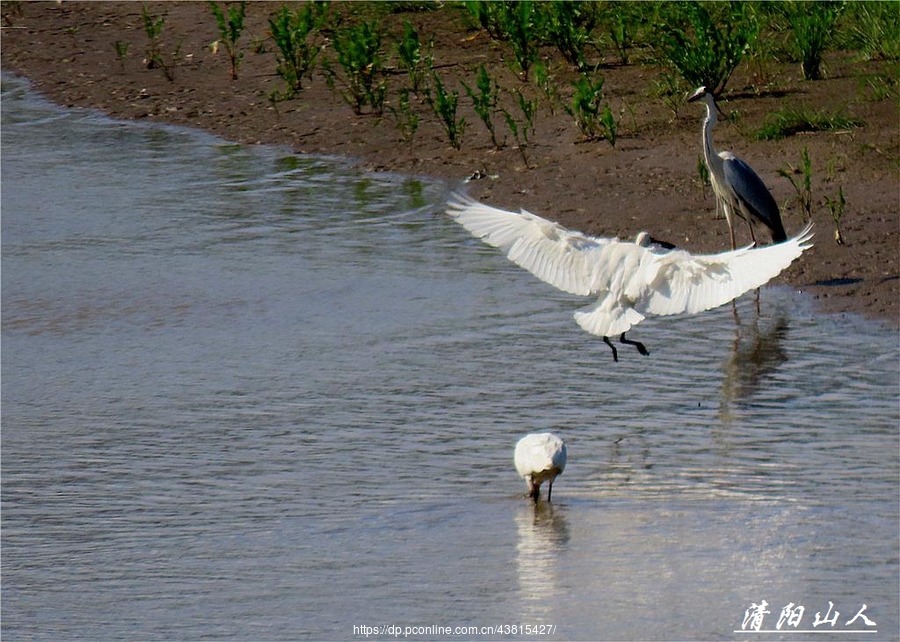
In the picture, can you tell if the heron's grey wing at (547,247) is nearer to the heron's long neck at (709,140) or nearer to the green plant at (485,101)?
the heron's long neck at (709,140)

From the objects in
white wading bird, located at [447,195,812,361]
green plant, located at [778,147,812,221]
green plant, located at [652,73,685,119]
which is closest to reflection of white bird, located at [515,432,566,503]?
white wading bird, located at [447,195,812,361]

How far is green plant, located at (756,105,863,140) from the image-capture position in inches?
432

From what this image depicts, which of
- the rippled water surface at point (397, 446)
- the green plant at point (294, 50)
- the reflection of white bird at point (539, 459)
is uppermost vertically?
the green plant at point (294, 50)

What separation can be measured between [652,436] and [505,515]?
3.41 ft

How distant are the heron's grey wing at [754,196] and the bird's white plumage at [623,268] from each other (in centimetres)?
167

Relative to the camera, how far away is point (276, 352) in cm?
804

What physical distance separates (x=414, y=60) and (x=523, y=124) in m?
1.53

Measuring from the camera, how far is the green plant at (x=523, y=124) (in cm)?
1106

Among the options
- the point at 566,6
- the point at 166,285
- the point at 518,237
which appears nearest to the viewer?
the point at 518,237

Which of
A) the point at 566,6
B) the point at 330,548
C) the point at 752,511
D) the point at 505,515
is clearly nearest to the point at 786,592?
the point at 752,511

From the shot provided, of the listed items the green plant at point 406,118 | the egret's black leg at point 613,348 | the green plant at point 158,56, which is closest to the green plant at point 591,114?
the green plant at point 406,118

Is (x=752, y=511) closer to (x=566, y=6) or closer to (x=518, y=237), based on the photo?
(x=518, y=237)

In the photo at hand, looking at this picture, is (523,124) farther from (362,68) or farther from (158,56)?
(158,56)

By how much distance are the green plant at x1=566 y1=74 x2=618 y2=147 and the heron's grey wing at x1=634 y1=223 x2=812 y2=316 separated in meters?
3.94
